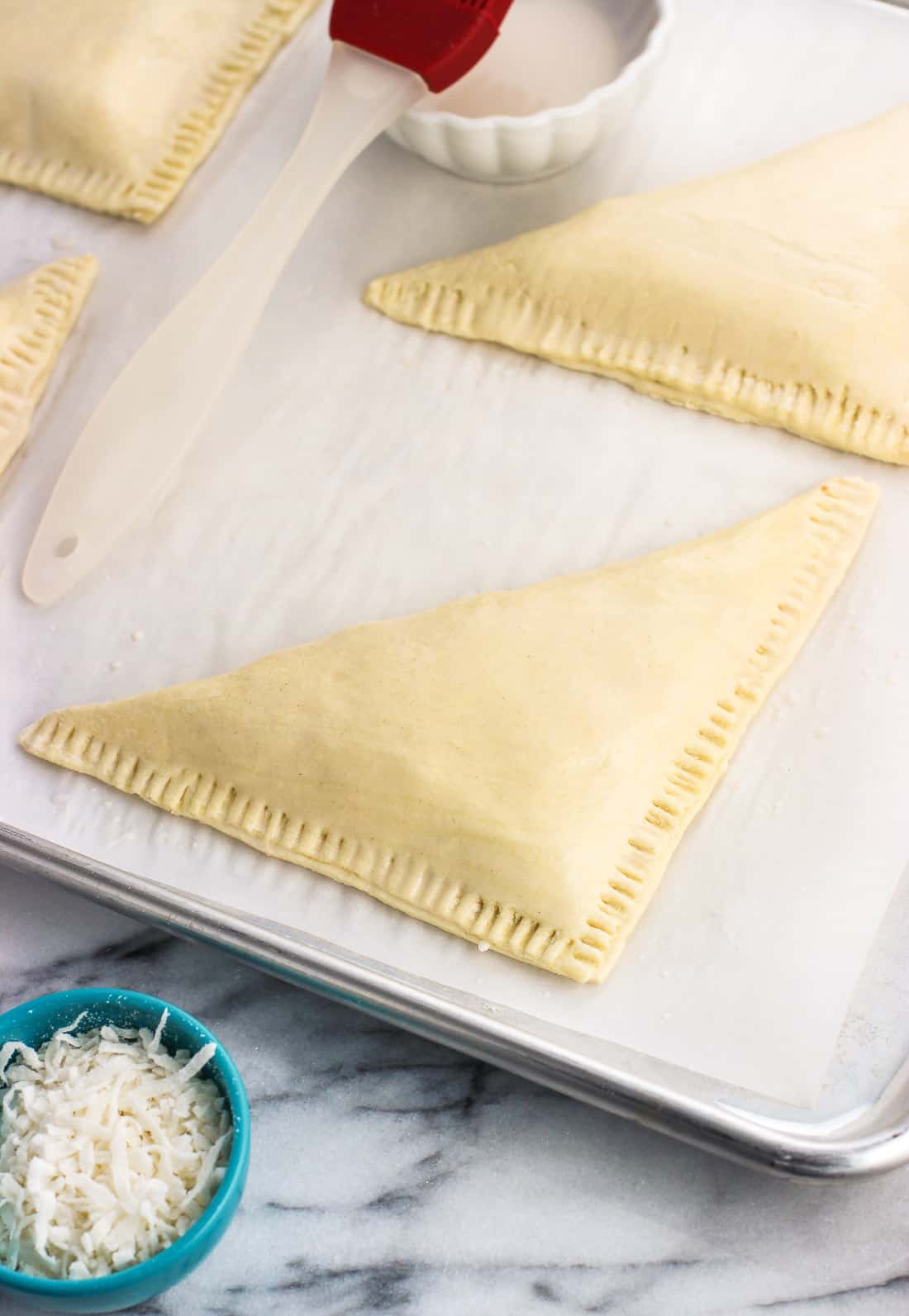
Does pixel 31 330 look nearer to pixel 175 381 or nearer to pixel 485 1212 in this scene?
pixel 175 381

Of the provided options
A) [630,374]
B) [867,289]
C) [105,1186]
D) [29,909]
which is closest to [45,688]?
[29,909]

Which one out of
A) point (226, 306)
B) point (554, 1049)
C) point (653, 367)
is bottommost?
point (554, 1049)

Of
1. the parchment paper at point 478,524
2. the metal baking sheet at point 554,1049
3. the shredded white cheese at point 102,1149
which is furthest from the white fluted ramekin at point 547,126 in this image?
the shredded white cheese at point 102,1149

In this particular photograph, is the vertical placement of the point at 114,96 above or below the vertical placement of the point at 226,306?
above

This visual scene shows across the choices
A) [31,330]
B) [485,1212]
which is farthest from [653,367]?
[485,1212]

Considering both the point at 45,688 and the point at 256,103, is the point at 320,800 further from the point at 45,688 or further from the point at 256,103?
the point at 256,103

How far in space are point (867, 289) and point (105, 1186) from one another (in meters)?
1.05

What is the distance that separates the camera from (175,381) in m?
1.43

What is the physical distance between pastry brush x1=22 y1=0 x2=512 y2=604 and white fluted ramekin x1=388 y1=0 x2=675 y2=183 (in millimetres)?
64

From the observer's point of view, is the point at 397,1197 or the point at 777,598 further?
the point at 777,598

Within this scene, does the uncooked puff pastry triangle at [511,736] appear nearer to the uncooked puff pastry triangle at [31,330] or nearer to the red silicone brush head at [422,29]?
the uncooked puff pastry triangle at [31,330]

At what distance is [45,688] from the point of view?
4.38 feet

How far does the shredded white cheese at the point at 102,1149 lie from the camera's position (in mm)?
998

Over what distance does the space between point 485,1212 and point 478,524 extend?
0.63m
